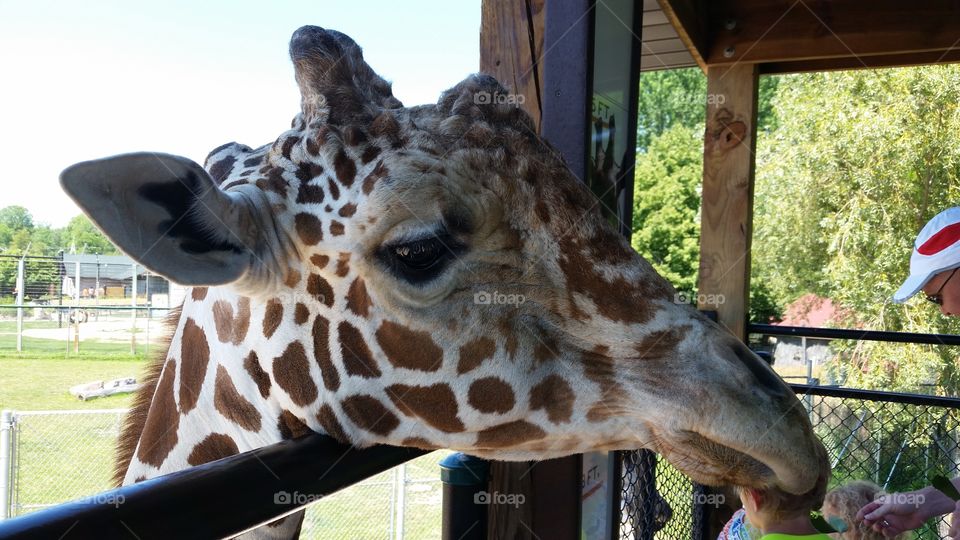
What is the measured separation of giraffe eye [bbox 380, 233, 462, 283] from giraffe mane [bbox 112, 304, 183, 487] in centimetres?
97

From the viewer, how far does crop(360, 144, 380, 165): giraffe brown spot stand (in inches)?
68.7

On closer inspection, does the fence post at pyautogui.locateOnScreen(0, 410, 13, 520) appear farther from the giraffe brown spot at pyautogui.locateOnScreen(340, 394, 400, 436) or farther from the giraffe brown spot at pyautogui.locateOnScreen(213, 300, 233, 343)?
the giraffe brown spot at pyautogui.locateOnScreen(340, 394, 400, 436)

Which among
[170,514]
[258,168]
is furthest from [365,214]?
[170,514]

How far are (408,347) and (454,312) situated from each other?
136 mm

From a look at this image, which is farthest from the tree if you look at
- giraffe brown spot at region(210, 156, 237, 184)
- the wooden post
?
the wooden post

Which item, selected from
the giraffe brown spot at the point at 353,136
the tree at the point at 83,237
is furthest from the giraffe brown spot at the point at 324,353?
the tree at the point at 83,237

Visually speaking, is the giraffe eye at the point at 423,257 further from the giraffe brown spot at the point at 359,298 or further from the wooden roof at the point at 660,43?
the wooden roof at the point at 660,43

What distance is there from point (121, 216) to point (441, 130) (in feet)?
2.44

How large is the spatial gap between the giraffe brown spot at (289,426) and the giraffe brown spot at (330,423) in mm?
86

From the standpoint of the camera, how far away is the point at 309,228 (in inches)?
68.7

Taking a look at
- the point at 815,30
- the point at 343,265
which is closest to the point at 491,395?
the point at 343,265

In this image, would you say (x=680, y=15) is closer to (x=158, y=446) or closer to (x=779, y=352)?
(x=158, y=446)

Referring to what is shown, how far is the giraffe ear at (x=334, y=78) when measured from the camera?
1839 millimetres

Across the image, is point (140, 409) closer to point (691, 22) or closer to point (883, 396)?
point (691, 22)
